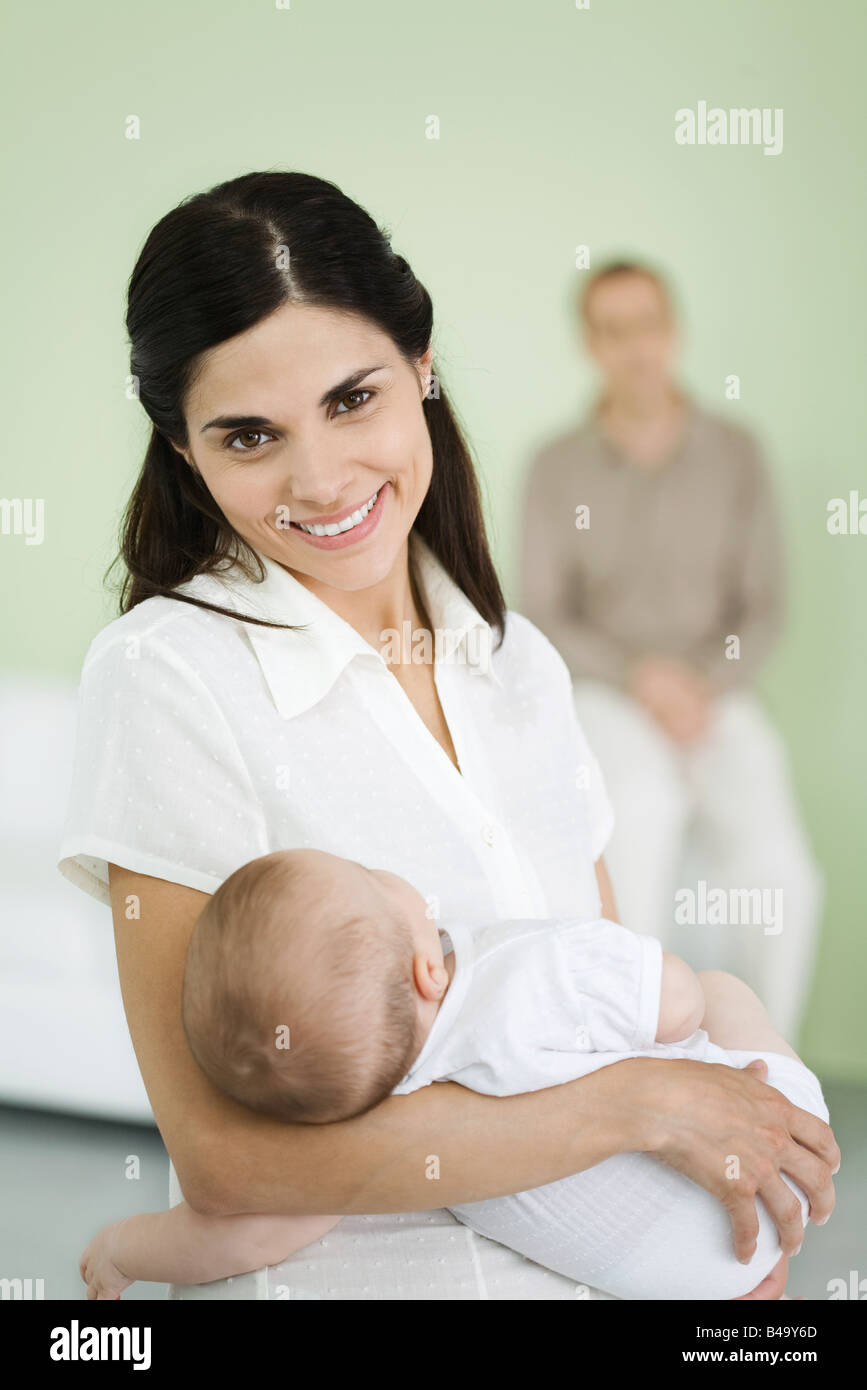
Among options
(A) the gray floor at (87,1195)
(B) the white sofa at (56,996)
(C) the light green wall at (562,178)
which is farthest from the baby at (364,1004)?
(C) the light green wall at (562,178)

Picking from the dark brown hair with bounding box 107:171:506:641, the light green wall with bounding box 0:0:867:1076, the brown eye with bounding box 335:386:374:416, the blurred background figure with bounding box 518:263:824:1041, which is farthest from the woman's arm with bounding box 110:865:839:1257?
the light green wall with bounding box 0:0:867:1076

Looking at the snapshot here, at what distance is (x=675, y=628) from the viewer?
310 cm

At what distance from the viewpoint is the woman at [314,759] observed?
1022 mm

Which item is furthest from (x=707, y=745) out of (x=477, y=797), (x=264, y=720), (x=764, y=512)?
(x=264, y=720)

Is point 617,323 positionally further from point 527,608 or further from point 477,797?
point 477,797

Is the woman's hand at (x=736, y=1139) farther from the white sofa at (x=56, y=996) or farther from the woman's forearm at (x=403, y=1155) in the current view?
the white sofa at (x=56, y=996)

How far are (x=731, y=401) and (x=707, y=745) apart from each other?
882mm

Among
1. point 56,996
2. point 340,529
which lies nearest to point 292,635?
point 340,529

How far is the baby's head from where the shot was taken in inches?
38.4

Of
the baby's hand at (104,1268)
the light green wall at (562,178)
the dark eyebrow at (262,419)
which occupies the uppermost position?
the light green wall at (562,178)

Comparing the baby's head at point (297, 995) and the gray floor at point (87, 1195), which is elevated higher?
the baby's head at point (297, 995)

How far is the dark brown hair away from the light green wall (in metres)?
1.85

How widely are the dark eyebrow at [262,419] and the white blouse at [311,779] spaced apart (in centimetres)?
16

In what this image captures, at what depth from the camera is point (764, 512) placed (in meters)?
3.15
